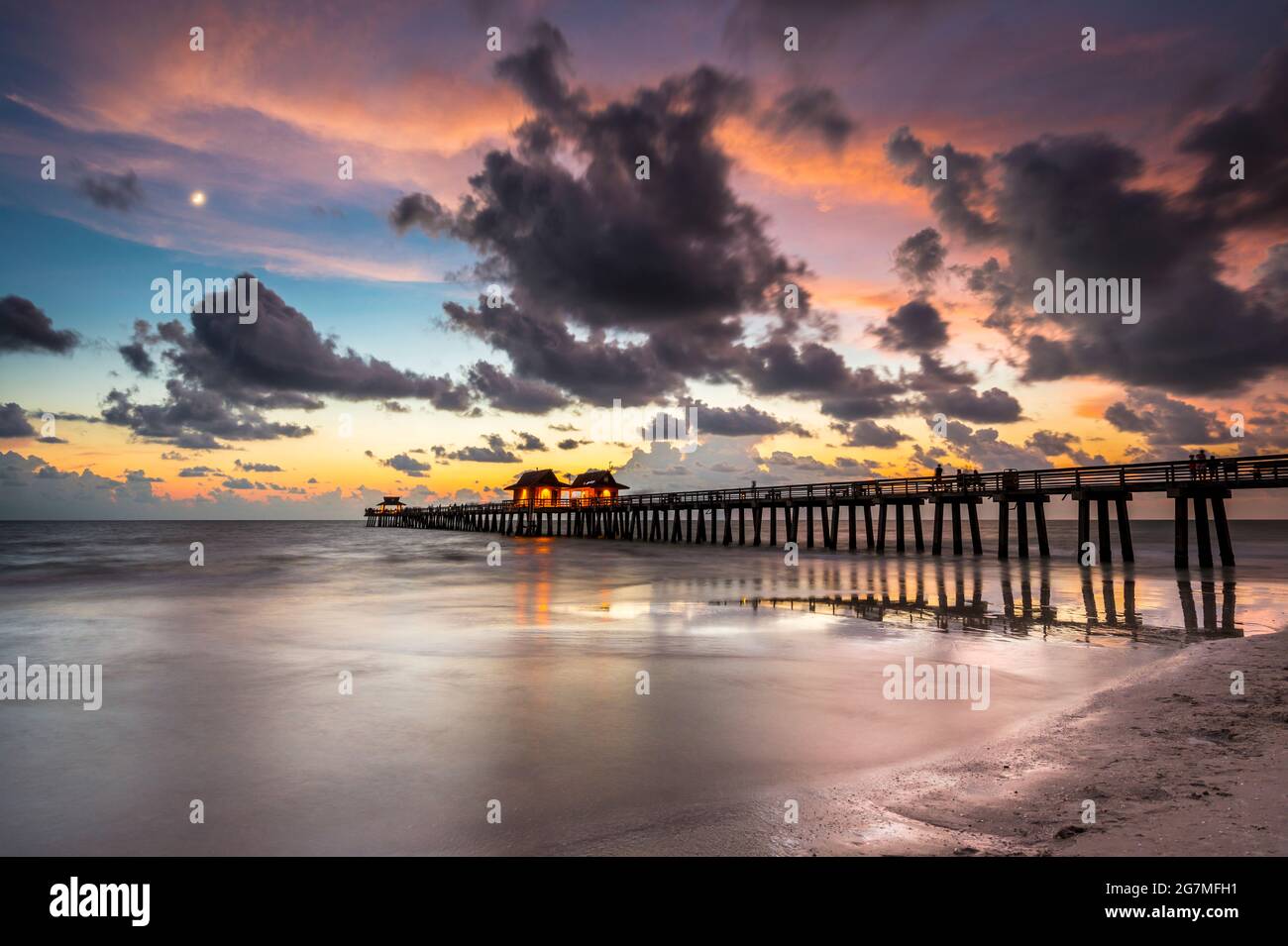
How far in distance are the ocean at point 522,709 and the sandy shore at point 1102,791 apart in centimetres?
45

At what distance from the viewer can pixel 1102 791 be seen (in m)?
4.91

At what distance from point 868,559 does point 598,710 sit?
29.1 m

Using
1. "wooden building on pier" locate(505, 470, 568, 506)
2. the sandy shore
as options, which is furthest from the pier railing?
"wooden building on pier" locate(505, 470, 568, 506)

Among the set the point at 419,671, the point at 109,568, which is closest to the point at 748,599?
the point at 419,671

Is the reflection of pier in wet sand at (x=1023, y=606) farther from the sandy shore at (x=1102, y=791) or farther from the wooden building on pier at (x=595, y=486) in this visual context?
the wooden building on pier at (x=595, y=486)

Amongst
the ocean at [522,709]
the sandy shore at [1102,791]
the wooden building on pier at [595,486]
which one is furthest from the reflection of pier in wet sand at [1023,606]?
the wooden building on pier at [595,486]

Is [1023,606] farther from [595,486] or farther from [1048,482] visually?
[595,486]

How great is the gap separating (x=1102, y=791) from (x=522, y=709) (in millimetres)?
5790

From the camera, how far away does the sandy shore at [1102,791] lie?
13.5 feet

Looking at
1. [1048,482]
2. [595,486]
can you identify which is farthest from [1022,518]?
[595,486]

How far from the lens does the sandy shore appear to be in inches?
162

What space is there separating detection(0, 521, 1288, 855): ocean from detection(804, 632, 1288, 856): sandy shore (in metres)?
0.45
